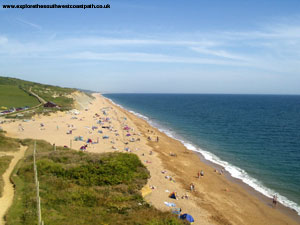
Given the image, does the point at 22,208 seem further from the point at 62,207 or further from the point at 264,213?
the point at 264,213

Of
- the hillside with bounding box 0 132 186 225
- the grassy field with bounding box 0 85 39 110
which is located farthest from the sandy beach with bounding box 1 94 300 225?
the grassy field with bounding box 0 85 39 110

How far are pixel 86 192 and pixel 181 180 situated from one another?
1335 centimetres

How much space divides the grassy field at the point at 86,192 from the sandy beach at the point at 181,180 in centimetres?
328

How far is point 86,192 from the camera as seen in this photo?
52.9 ft

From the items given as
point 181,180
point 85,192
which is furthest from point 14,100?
point 85,192

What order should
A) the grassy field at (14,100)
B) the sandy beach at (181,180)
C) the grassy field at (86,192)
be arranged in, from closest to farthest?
the grassy field at (86,192) < the sandy beach at (181,180) < the grassy field at (14,100)

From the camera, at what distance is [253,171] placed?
1206 inches

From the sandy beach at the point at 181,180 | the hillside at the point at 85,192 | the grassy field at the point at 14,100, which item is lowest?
the sandy beach at the point at 181,180

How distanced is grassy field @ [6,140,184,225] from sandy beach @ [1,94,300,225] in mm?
3278

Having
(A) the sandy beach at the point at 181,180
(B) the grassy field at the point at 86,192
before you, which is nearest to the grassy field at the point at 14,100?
(A) the sandy beach at the point at 181,180

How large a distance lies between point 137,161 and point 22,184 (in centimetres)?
1000

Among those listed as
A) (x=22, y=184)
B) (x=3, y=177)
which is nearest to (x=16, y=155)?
(x=3, y=177)

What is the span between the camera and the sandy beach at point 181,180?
65.0 ft

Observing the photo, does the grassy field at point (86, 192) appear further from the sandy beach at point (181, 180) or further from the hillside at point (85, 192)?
the sandy beach at point (181, 180)
